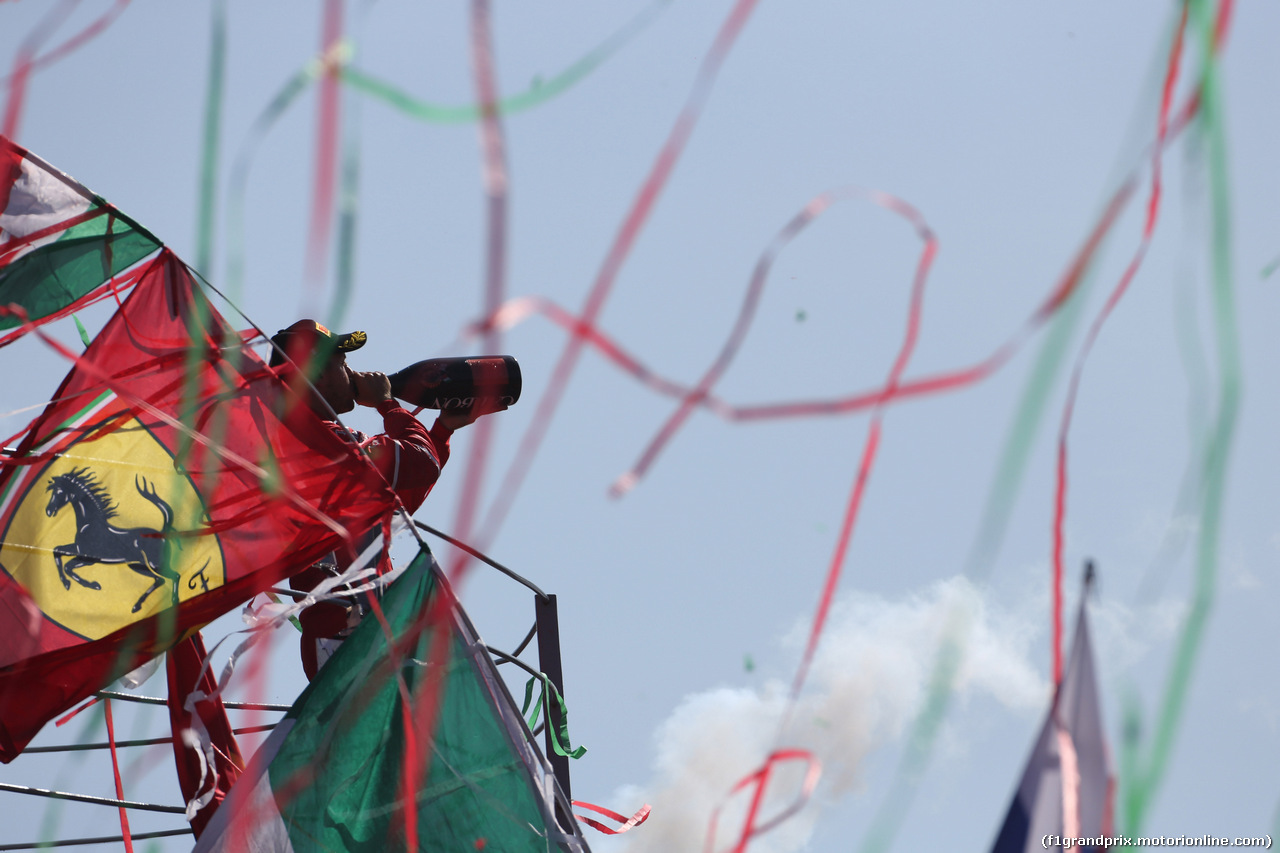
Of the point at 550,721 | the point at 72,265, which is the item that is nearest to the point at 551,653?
the point at 550,721

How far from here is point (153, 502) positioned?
15.4 ft

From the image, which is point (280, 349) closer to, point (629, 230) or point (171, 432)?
point (171, 432)

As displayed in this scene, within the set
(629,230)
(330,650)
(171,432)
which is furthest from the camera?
(330,650)

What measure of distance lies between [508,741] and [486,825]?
319mm

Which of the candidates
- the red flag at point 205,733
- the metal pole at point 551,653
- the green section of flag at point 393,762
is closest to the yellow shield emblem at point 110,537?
the red flag at point 205,733

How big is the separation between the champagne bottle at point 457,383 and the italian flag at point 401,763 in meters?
0.96

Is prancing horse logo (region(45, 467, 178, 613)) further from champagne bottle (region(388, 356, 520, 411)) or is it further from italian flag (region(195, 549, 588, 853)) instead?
champagne bottle (region(388, 356, 520, 411))

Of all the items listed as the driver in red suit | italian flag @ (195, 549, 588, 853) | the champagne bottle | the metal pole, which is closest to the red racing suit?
the driver in red suit

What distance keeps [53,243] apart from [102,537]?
121 cm

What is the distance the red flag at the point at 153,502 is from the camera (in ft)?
15.0

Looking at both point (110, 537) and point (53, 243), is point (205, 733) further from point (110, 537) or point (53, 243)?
point (53, 243)

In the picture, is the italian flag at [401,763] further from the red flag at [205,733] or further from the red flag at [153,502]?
the red flag at [153,502]

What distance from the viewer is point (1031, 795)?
3227 mm

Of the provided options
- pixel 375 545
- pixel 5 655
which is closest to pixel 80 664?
pixel 5 655
